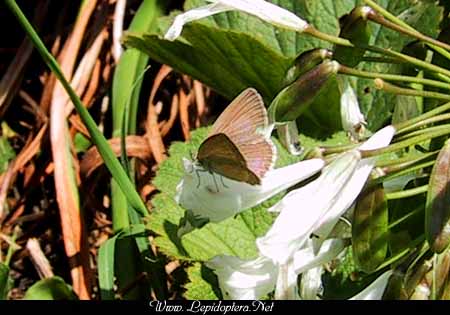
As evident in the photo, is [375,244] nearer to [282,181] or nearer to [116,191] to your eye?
[282,181]

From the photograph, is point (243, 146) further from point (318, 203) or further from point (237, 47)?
point (237, 47)

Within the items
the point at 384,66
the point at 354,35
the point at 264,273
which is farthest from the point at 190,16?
the point at 384,66

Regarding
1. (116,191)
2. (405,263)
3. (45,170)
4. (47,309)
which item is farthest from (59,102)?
(405,263)

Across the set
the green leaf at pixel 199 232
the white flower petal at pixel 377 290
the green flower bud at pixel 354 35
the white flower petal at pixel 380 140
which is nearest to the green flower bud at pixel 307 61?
the green flower bud at pixel 354 35

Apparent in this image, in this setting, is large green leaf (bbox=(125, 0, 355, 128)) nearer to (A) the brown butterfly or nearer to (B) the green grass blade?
(B) the green grass blade

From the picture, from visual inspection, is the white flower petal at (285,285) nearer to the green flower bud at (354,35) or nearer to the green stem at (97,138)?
the green flower bud at (354,35)

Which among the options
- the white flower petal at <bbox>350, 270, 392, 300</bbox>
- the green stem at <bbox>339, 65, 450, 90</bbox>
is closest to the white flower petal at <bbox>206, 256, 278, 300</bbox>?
the white flower petal at <bbox>350, 270, 392, 300</bbox>

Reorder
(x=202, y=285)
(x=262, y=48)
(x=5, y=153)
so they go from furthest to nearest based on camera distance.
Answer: (x=5, y=153) → (x=262, y=48) → (x=202, y=285)
